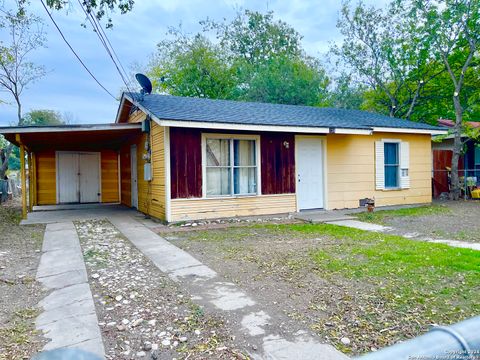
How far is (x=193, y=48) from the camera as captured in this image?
1086 inches

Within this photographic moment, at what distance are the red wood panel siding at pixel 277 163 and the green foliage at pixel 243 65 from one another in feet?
43.1

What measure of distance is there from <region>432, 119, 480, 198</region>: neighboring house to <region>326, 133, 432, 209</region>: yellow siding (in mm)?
3529

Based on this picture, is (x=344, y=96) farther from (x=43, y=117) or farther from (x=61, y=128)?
(x=43, y=117)

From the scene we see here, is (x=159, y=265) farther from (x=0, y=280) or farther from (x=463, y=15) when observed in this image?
(x=463, y=15)

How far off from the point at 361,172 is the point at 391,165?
1327 mm

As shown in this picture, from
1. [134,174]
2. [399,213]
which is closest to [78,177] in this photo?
[134,174]

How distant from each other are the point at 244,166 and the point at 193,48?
21.3 metres

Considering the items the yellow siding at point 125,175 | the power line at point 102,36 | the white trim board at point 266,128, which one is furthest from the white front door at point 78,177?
the power line at point 102,36

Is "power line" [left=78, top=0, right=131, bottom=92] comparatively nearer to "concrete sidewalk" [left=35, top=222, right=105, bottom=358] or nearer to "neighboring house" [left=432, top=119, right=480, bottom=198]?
"concrete sidewalk" [left=35, top=222, right=105, bottom=358]

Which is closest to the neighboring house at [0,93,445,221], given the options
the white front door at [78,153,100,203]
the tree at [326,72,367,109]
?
the white front door at [78,153,100,203]

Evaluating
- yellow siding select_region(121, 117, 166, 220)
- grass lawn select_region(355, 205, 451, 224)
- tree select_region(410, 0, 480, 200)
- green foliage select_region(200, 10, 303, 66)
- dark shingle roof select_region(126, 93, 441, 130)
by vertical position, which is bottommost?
grass lawn select_region(355, 205, 451, 224)

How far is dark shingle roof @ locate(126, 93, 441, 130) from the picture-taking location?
8524mm

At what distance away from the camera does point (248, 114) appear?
32.4ft

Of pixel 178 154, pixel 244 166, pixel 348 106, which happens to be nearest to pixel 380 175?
pixel 244 166
